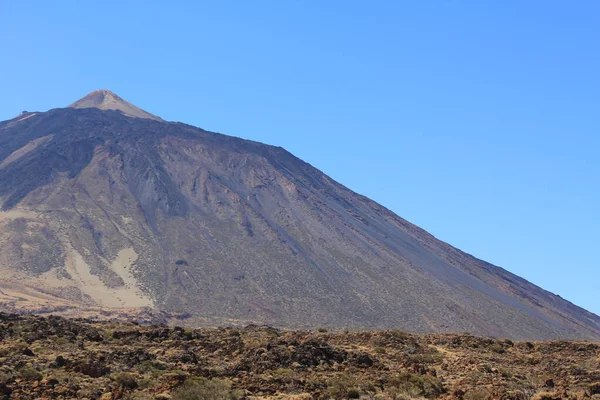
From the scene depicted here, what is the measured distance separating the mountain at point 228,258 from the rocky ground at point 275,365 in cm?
7139

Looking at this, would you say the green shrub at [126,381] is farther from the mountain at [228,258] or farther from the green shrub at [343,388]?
the mountain at [228,258]

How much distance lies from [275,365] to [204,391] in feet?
21.4

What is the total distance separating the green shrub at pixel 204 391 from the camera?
22.5 m

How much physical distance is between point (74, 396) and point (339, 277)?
409 feet

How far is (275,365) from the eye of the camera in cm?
2894

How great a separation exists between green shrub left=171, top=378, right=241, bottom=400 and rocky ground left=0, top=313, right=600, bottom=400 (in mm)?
40

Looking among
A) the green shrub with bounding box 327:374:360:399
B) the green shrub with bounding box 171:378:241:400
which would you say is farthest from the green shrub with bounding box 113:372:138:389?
the green shrub with bounding box 327:374:360:399

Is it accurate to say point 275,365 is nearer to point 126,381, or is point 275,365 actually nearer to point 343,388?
point 343,388

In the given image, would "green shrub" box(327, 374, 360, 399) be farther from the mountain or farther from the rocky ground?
the mountain

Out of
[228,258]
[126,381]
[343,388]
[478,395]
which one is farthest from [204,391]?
[228,258]

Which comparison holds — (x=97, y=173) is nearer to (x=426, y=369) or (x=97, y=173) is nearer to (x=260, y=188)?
(x=260, y=188)

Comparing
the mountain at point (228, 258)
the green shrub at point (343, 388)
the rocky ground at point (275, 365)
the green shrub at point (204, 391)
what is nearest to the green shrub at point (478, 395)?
the rocky ground at point (275, 365)

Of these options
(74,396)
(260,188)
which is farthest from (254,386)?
(260,188)

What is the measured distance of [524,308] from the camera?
157m
